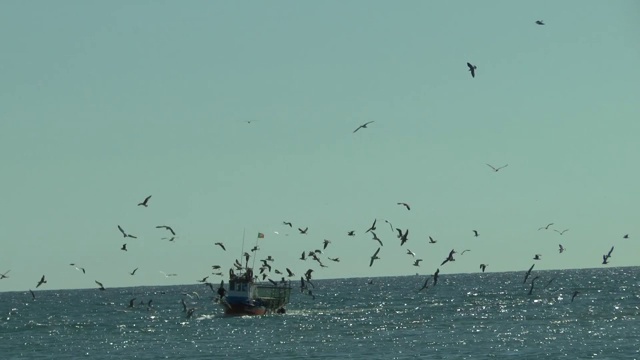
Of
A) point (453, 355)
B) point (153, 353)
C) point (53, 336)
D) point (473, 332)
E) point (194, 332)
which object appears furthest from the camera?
point (53, 336)

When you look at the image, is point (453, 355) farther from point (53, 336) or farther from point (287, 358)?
point (53, 336)

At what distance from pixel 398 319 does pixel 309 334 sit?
17645mm

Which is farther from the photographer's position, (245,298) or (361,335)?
(245,298)

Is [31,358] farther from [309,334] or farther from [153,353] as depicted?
[309,334]

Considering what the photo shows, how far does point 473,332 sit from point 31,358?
25667 millimetres

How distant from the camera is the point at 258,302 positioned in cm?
9394

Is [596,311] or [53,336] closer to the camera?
[53,336]

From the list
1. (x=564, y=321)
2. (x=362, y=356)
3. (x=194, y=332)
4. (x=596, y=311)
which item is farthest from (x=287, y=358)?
(x=596, y=311)

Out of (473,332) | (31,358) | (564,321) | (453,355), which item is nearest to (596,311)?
(564,321)

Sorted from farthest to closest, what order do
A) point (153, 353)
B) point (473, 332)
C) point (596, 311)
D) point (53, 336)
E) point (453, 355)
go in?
point (596, 311), point (53, 336), point (473, 332), point (153, 353), point (453, 355)

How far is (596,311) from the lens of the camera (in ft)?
307

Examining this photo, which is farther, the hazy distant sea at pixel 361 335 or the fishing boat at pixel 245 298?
the fishing boat at pixel 245 298

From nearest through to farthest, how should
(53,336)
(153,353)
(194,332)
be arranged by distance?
(153,353) → (194,332) → (53,336)

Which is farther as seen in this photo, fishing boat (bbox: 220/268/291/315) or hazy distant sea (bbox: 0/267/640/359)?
fishing boat (bbox: 220/268/291/315)
